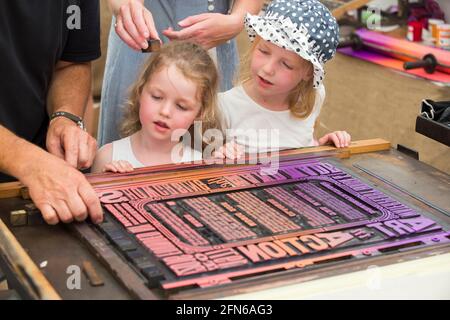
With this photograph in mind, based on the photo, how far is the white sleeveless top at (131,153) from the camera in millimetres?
2121

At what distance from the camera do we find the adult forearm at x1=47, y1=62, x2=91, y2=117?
6.94 feet

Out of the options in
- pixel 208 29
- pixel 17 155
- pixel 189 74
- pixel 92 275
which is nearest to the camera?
pixel 92 275

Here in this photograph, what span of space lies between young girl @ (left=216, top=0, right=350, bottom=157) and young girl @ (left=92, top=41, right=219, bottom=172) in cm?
15

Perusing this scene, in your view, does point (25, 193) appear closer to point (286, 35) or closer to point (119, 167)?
point (119, 167)

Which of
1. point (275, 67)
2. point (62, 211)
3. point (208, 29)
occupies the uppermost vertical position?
point (208, 29)

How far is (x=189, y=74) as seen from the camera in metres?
2.08

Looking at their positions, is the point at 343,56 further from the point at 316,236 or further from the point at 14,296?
the point at 14,296

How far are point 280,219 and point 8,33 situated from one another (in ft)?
2.80

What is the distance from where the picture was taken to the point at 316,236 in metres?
1.48

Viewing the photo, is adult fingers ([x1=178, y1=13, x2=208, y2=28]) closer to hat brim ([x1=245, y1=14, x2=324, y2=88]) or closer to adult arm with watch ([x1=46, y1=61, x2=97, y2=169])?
hat brim ([x1=245, y1=14, x2=324, y2=88])

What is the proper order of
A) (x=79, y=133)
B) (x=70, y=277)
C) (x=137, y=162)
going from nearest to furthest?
(x=70, y=277), (x=79, y=133), (x=137, y=162)

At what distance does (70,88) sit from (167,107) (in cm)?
31

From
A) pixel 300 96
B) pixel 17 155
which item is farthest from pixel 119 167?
pixel 300 96

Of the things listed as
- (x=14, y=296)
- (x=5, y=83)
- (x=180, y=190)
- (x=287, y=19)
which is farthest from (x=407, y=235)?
(x=5, y=83)
